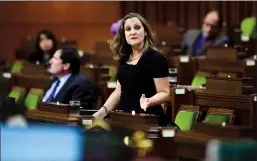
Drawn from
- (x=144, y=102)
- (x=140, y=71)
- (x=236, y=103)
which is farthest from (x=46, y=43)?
(x=144, y=102)

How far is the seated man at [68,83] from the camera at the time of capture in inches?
244

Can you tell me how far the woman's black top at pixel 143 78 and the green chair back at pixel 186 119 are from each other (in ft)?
1.34

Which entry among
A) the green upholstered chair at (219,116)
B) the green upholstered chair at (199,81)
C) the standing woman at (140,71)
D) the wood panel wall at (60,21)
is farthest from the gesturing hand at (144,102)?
the wood panel wall at (60,21)

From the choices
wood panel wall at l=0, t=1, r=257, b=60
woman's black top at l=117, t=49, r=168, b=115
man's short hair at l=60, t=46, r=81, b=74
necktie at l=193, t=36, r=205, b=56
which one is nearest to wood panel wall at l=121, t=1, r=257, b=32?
wood panel wall at l=0, t=1, r=257, b=60

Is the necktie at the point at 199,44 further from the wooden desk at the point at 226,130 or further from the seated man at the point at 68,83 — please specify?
the wooden desk at the point at 226,130

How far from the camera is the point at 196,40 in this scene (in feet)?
30.2

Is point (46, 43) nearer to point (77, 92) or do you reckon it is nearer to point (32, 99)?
point (32, 99)

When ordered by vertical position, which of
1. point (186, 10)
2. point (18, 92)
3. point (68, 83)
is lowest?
point (18, 92)

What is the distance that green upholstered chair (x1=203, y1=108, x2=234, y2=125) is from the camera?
17.0 feet

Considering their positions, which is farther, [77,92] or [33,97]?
[33,97]

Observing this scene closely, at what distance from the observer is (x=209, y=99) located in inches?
235

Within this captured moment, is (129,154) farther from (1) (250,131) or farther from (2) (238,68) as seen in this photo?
(2) (238,68)

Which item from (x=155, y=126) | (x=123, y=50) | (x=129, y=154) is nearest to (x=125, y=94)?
(x=123, y=50)

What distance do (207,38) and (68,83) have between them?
3087mm
